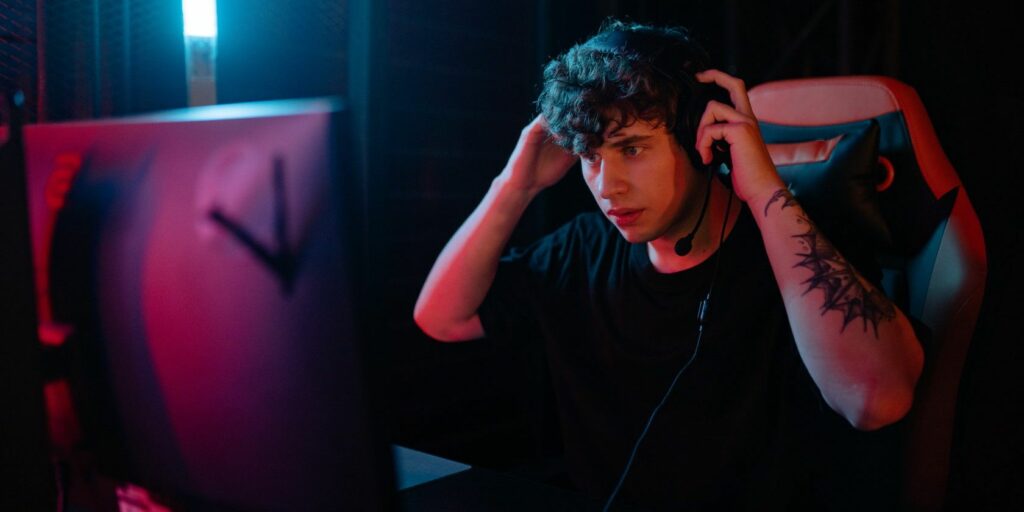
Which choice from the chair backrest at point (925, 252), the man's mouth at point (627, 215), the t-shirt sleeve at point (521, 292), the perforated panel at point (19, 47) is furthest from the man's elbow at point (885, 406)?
the perforated panel at point (19, 47)

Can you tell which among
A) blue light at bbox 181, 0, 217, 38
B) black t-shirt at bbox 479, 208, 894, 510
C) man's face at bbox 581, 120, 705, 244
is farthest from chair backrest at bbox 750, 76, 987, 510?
blue light at bbox 181, 0, 217, 38

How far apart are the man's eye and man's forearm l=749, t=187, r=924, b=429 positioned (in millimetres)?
211

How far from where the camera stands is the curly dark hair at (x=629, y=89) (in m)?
1.20

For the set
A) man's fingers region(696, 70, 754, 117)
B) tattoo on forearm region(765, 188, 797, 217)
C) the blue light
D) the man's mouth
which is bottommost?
the man's mouth

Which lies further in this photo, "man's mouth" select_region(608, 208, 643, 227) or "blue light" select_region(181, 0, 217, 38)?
"blue light" select_region(181, 0, 217, 38)

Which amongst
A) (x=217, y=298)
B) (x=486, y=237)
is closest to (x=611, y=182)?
(x=486, y=237)

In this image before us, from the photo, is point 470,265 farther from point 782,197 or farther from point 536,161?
point 782,197

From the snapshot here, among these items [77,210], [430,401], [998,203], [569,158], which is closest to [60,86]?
[569,158]

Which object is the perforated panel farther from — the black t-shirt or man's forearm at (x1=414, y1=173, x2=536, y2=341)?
the black t-shirt

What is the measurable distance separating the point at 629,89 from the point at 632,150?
9 cm

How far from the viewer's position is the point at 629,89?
1.20 metres

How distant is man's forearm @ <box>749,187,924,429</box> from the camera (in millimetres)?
1025

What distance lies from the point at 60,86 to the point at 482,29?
4.88ft

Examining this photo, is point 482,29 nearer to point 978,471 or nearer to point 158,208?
point 978,471
